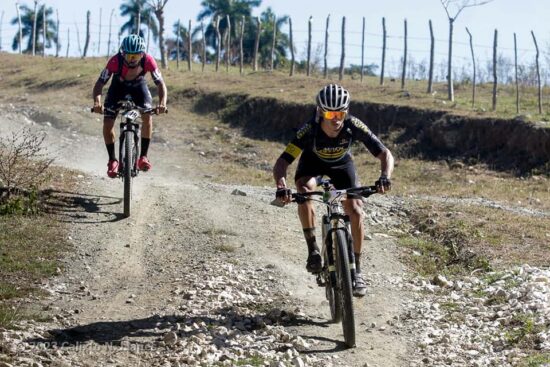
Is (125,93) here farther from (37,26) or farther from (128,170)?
(37,26)

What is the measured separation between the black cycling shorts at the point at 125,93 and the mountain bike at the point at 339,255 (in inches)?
168

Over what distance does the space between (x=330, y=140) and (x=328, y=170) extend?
10.9 inches

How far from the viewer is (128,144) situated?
32.8 ft

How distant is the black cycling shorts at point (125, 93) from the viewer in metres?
10.3

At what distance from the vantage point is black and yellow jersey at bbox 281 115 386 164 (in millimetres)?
7133

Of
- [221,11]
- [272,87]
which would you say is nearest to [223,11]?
[221,11]

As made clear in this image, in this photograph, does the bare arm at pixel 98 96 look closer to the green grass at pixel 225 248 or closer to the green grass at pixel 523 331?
the green grass at pixel 225 248

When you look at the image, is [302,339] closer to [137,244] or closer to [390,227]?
[137,244]

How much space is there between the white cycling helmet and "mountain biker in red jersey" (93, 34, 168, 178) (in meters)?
3.74

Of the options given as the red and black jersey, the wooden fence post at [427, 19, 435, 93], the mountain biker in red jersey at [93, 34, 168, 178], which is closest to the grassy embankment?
the wooden fence post at [427, 19, 435, 93]

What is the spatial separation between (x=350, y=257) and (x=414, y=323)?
3.88ft

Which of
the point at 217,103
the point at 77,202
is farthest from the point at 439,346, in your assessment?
the point at 217,103

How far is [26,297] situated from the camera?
712cm

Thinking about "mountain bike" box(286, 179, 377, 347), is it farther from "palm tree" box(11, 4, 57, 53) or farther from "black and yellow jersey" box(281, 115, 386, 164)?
"palm tree" box(11, 4, 57, 53)
